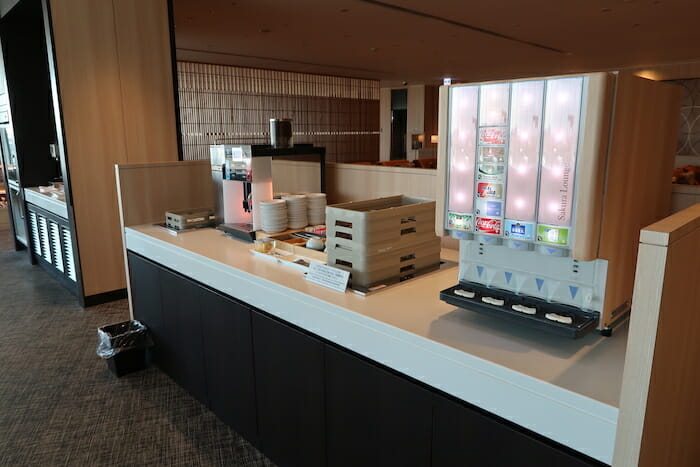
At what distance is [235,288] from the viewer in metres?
1.88

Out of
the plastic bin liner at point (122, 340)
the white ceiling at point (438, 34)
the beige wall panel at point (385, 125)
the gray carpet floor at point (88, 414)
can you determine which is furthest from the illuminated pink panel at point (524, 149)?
the beige wall panel at point (385, 125)

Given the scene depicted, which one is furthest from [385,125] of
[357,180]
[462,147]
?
[462,147]

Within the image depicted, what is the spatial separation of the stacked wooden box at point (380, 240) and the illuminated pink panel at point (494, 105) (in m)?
0.48

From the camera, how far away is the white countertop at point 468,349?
0.97 metres

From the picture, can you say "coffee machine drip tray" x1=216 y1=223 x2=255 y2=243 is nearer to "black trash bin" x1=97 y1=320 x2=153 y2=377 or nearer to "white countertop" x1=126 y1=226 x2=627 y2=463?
"white countertop" x1=126 y1=226 x2=627 y2=463

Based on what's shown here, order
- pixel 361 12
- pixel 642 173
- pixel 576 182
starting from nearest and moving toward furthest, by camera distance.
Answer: pixel 576 182
pixel 642 173
pixel 361 12

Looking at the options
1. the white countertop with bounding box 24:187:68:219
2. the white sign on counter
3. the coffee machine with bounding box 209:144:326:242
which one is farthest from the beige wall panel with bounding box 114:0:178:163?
the white sign on counter

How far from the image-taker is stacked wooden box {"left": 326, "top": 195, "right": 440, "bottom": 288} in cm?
155

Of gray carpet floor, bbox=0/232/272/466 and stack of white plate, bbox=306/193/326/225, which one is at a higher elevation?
stack of white plate, bbox=306/193/326/225

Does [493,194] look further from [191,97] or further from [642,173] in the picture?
[191,97]

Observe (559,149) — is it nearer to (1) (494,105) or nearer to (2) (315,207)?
(1) (494,105)

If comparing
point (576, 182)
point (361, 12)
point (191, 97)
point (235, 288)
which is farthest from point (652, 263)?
point (191, 97)

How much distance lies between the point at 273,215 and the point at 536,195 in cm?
143

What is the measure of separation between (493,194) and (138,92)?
354 cm
